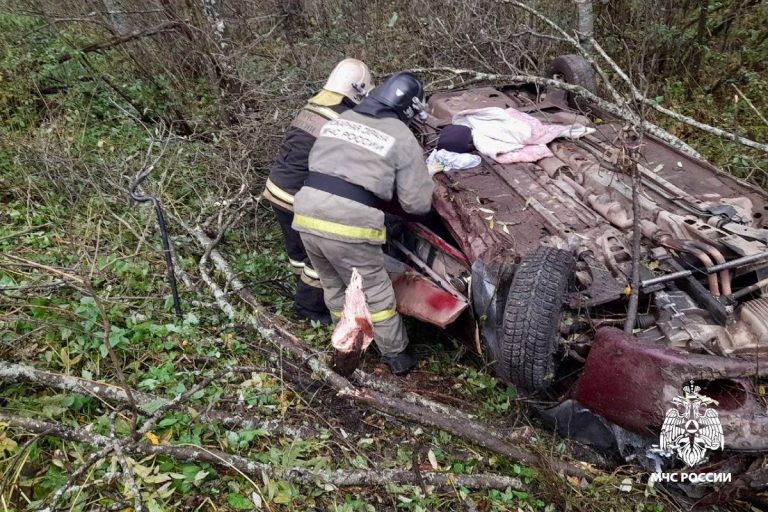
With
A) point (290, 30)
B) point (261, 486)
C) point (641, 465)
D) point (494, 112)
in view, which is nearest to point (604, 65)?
point (494, 112)

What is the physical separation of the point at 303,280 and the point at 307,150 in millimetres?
974

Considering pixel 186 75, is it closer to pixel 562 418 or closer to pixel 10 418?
pixel 10 418

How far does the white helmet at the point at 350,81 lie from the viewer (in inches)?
142

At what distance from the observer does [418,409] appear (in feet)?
9.72

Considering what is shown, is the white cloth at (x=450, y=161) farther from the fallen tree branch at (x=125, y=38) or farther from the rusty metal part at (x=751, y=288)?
the fallen tree branch at (x=125, y=38)

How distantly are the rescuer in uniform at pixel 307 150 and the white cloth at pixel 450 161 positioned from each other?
73 cm

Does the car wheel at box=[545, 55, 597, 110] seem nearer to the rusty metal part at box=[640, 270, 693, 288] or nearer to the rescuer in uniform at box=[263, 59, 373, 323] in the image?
the rescuer in uniform at box=[263, 59, 373, 323]

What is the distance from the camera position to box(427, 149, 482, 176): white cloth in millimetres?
3918

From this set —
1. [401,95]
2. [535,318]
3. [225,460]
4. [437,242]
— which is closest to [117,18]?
[401,95]

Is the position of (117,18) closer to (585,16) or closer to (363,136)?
(363,136)

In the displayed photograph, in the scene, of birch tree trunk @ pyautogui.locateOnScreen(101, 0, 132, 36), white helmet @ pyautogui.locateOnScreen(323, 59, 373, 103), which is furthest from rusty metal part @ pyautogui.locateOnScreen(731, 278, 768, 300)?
birch tree trunk @ pyautogui.locateOnScreen(101, 0, 132, 36)
